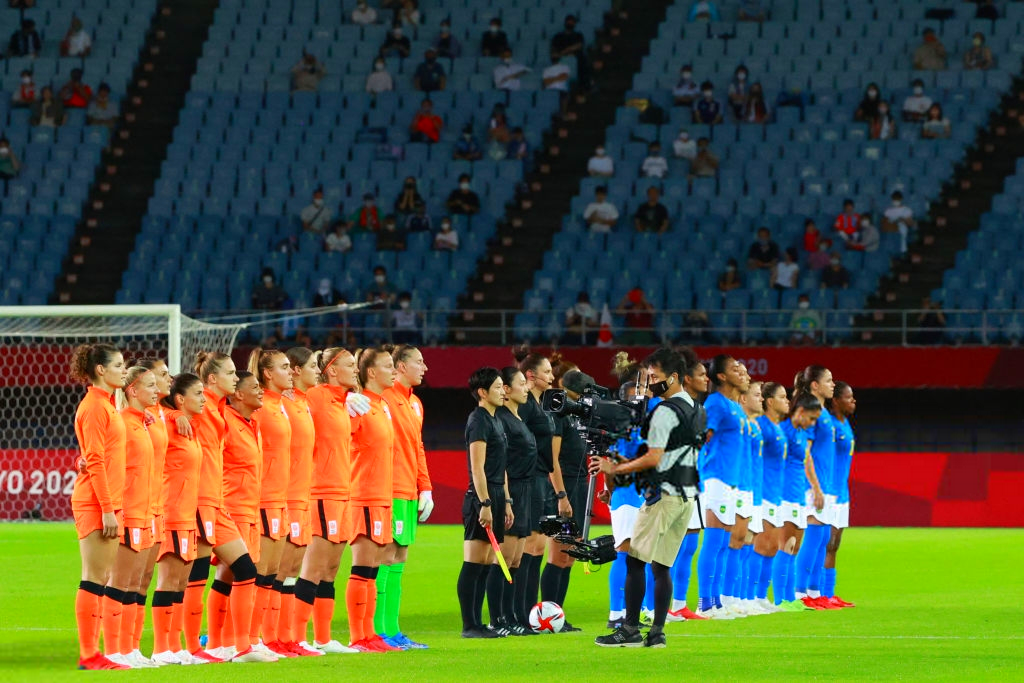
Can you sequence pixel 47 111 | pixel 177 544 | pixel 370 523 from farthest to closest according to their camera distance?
pixel 47 111 → pixel 370 523 → pixel 177 544

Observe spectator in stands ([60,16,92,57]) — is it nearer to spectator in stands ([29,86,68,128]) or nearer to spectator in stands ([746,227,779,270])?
spectator in stands ([29,86,68,128])

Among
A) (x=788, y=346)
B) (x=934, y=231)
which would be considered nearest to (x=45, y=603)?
(x=788, y=346)

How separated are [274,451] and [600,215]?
20.1 meters

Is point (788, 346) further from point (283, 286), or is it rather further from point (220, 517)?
point (220, 517)

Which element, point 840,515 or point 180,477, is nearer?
point 180,477

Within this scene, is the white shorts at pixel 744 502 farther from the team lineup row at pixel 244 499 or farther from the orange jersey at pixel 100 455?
the orange jersey at pixel 100 455

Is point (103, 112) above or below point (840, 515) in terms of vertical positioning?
above

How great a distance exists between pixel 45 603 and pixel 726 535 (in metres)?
6.14

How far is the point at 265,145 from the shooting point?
33.9 m

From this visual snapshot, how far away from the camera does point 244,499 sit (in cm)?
1148

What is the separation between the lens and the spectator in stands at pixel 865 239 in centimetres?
3014

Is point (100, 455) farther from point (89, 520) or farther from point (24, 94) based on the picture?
point (24, 94)

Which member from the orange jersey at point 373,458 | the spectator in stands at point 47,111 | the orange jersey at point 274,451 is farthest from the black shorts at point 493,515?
the spectator in stands at point 47,111

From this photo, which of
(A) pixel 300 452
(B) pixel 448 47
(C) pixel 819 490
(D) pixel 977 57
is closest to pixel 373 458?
(A) pixel 300 452
